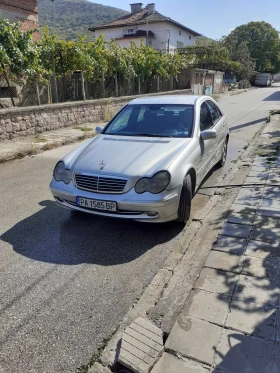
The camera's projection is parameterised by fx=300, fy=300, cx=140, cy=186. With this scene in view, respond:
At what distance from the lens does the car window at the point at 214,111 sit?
5.64 m

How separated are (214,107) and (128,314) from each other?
4.70m

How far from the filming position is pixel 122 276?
9.86 ft

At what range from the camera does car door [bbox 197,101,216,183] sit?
4533mm

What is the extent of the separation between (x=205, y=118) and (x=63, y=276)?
138 inches

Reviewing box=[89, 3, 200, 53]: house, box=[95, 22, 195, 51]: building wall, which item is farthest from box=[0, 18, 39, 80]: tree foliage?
box=[95, 22, 195, 51]: building wall

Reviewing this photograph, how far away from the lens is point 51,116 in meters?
10.5

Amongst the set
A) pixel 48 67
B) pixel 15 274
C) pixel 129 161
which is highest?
pixel 48 67

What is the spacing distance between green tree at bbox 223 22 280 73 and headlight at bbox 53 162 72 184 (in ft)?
229

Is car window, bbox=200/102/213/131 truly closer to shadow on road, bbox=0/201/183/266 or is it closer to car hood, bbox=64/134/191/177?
car hood, bbox=64/134/191/177

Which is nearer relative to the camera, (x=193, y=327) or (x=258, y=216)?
(x=193, y=327)

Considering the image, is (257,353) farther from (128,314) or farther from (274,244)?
(274,244)

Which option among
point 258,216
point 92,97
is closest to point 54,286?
point 258,216

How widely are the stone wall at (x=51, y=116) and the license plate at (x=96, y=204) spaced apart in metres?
6.22

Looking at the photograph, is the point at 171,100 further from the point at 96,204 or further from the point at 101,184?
the point at 96,204
